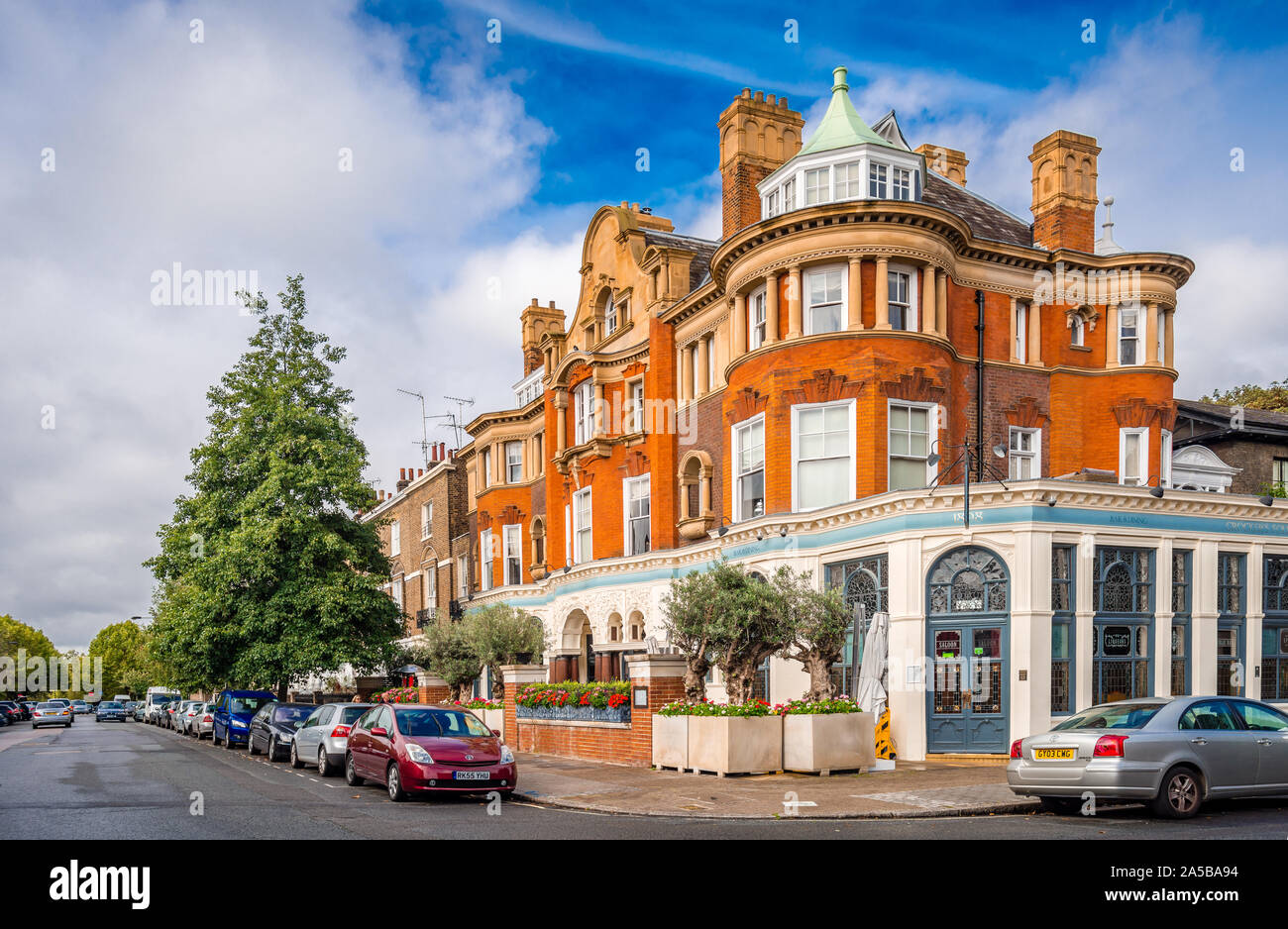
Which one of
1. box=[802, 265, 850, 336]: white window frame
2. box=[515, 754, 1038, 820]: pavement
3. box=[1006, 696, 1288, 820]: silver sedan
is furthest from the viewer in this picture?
box=[802, 265, 850, 336]: white window frame

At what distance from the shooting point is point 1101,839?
1037 cm

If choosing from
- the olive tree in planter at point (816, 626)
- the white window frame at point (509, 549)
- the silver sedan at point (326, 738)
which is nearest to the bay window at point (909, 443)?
the olive tree in planter at point (816, 626)

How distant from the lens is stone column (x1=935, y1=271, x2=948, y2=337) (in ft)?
83.5

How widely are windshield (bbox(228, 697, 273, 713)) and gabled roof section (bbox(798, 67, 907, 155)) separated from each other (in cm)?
2169

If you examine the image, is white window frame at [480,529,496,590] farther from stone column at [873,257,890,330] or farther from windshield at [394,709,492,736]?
windshield at [394,709,492,736]

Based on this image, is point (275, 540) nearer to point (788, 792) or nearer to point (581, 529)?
point (581, 529)

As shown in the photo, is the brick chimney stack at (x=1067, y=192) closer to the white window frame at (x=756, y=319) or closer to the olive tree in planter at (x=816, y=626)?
the white window frame at (x=756, y=319)

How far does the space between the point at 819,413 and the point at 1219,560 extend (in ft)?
29.0

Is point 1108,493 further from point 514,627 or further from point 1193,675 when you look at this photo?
point 514,627

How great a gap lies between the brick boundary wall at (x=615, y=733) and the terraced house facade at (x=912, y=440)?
167 inches

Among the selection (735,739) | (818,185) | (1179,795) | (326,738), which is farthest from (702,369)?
(1179,795)

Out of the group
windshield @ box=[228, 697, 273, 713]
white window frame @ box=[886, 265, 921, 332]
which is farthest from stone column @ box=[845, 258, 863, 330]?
windshield @ box=[228, 697, 273, 713]

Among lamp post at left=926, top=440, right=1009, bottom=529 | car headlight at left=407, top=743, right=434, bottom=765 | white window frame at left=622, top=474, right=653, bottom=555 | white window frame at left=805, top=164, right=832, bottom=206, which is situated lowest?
car headlight at left=407, top=743, right=434, bottom=765
